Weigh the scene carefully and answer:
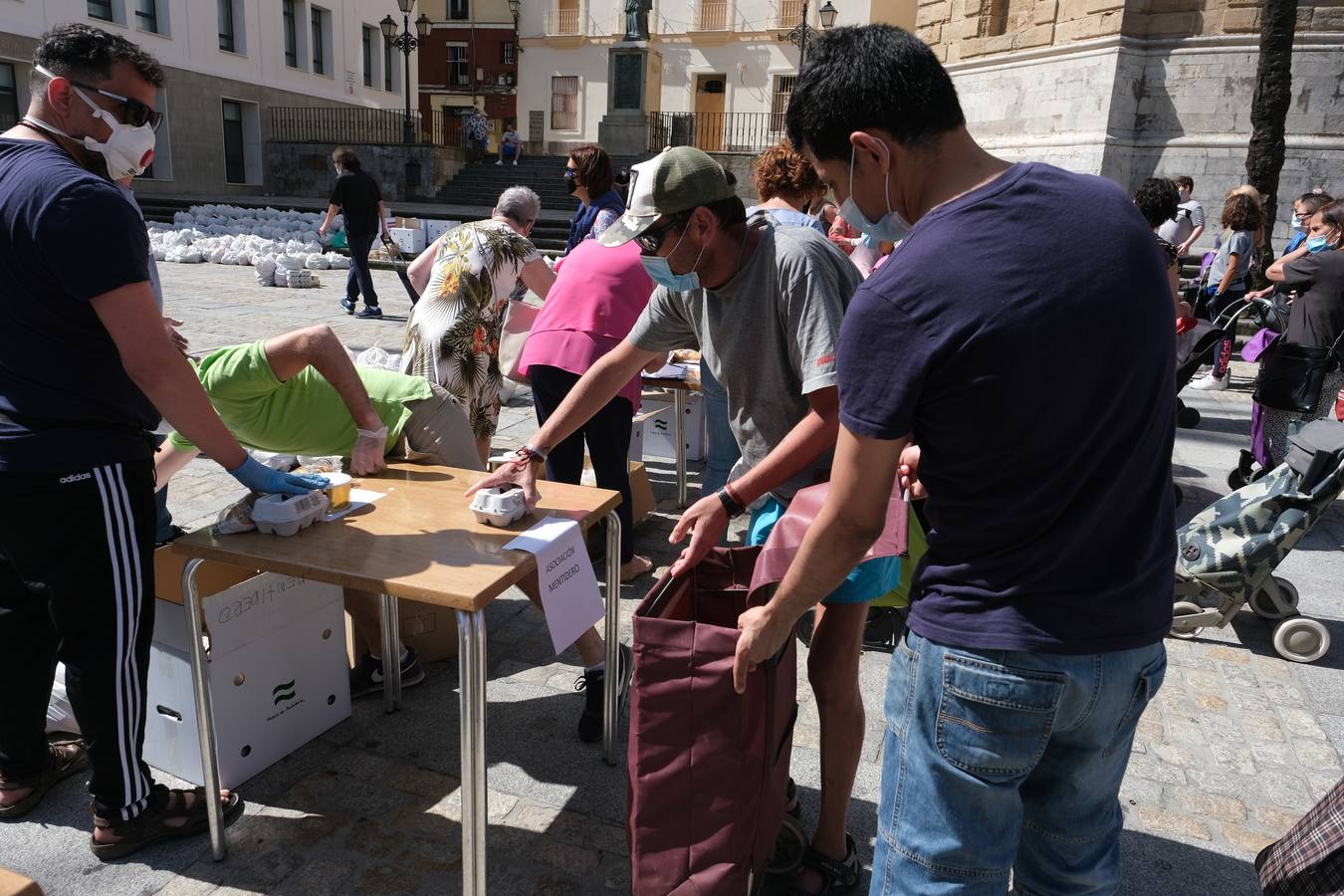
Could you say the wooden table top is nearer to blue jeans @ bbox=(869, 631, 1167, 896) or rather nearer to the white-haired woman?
blue jeans @ bbox=(869, 631, 1167, 896)

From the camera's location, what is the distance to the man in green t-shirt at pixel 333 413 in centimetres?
278

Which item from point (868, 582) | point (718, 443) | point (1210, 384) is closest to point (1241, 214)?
point (1210, 384)

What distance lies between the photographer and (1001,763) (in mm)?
1445

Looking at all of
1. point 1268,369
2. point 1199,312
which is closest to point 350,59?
point 1199,312

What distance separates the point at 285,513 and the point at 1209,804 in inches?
109

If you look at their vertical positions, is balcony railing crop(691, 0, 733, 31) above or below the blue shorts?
above

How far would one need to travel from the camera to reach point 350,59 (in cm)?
3278

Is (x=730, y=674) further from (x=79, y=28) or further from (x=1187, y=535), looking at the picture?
(x=1187, y=535)

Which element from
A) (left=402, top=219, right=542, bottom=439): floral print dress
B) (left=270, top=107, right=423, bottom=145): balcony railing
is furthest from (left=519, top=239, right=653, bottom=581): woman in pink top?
(left=270, top=107, right=423, bottom=145): balcony railing

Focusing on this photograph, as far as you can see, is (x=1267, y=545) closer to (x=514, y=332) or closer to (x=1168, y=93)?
(x=514, y=332)

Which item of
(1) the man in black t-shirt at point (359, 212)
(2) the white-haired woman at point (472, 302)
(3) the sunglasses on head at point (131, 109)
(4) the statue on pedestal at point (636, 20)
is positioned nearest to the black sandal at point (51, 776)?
(3) the sunglasses on head at point (131, 109)

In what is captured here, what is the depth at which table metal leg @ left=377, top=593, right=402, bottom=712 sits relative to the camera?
10.3ft

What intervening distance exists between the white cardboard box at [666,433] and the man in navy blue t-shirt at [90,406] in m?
3.55

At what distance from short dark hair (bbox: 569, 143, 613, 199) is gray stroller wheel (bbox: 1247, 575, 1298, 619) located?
13.0 feet
